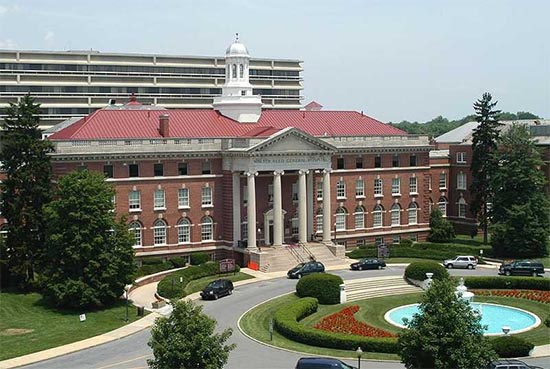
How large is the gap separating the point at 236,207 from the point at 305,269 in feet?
36.8

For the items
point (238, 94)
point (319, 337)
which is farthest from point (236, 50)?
point (319, 337)

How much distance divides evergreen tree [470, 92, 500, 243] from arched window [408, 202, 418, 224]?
673 centimetres

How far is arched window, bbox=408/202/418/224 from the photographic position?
9303 centimetres

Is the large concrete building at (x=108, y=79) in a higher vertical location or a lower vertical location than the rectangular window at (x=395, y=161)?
higher

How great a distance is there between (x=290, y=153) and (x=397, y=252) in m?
15.4

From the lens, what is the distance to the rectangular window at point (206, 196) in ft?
264

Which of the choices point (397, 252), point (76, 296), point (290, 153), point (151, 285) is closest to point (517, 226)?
point (397, 252)

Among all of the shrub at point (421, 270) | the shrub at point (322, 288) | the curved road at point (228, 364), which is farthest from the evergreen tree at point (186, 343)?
the shrub at point (421, 270)

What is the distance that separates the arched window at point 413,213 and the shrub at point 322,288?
3190cm

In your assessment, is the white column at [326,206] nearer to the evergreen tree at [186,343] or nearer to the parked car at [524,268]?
the parked car at [524,268]

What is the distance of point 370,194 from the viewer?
89562mm

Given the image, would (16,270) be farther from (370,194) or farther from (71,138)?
(370,194)

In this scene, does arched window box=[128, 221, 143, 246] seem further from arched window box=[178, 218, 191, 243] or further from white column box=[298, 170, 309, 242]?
white column box=[298, 170, 309, 242]

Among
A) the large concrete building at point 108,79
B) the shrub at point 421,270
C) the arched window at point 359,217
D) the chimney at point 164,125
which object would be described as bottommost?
the shrub at point 421,270
